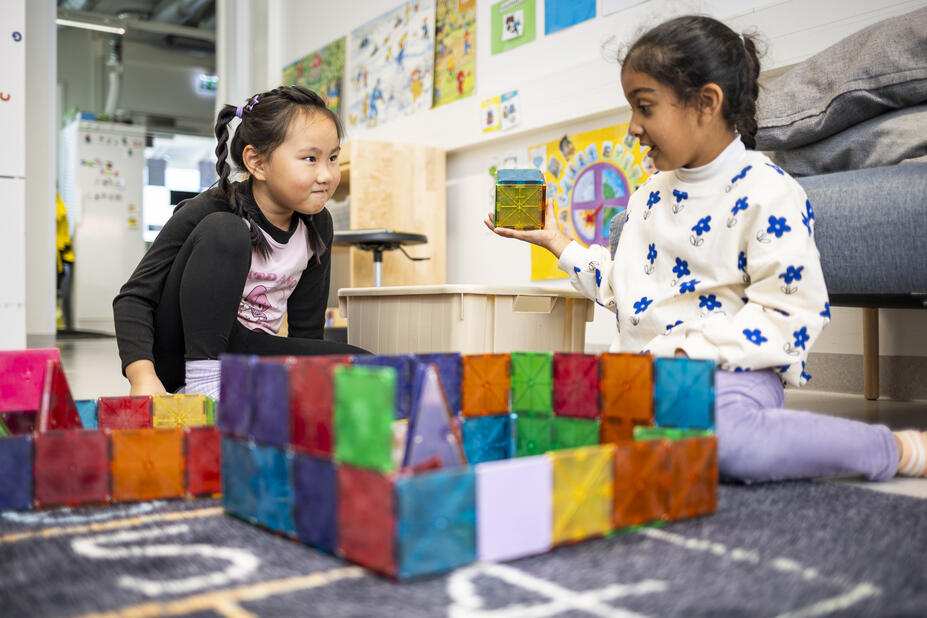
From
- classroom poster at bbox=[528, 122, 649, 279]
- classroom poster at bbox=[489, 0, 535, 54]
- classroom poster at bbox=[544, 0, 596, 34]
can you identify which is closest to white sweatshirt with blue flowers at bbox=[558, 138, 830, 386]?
classroom poster at bbox=[528, 122, 649, 279]

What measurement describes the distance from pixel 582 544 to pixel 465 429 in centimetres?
23

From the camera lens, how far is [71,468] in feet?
2.08

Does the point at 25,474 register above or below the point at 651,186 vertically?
below

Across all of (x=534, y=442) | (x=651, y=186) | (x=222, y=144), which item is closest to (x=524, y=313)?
(x=651, y=186)

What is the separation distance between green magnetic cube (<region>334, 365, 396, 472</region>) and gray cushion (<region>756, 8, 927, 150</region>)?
36.5 inches

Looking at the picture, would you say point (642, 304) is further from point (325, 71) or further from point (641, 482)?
point (325, 71)

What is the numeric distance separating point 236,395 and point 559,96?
78.8 inches

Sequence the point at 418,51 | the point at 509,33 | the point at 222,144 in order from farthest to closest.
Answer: the point at 418,51 < the point at 509,33 < the point at 222,144

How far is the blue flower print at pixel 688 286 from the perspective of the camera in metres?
0.95

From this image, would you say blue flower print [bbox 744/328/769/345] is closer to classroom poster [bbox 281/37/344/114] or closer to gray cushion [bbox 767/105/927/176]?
gray cushion [bbox 767/105/927/176]

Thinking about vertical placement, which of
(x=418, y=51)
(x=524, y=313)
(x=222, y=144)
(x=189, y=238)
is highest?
(x=418, y=51)

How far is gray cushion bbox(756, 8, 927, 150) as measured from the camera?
3.50 feet

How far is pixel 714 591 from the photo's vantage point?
45 centimetres

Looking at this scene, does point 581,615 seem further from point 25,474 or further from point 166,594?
point 25,474
